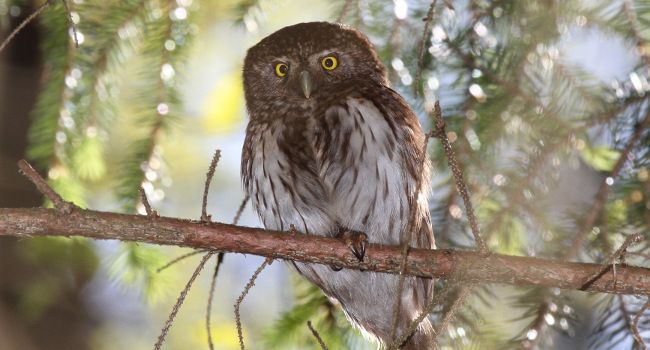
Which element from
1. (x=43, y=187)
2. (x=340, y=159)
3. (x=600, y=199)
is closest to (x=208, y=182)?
(x=43, y=187)

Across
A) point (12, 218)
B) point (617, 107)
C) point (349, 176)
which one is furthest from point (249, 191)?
point (617, 107)

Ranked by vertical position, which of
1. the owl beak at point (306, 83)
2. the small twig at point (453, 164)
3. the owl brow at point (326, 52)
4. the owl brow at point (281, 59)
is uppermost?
the small twig at point (453, 164)

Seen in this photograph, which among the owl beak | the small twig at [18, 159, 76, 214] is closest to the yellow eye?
the owl beak

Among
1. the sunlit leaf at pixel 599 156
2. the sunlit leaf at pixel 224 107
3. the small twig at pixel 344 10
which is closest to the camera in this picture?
the sunlit leaf at pixel 599 156

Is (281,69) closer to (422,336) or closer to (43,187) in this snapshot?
(422,336)

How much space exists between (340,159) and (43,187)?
4.44 ft

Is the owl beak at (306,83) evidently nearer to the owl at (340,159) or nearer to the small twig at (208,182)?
the owl at (340,159)

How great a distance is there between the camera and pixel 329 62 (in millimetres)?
3902

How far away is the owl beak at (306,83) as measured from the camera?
12.0 ft

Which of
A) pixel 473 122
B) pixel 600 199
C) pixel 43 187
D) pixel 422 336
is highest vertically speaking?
pixel 43 187

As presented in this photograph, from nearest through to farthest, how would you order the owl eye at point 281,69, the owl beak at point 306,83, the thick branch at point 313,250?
the thick branch at point 313,250
the owl beak at point 306,83
the owl eye at point 281,69

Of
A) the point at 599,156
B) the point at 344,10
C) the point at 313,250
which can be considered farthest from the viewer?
the point at 344,10

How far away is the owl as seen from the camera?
339cm

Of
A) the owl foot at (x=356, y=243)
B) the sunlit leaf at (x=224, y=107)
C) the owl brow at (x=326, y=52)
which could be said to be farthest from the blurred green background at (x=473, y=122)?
the sunlit leaf at (x=224, y=107)
